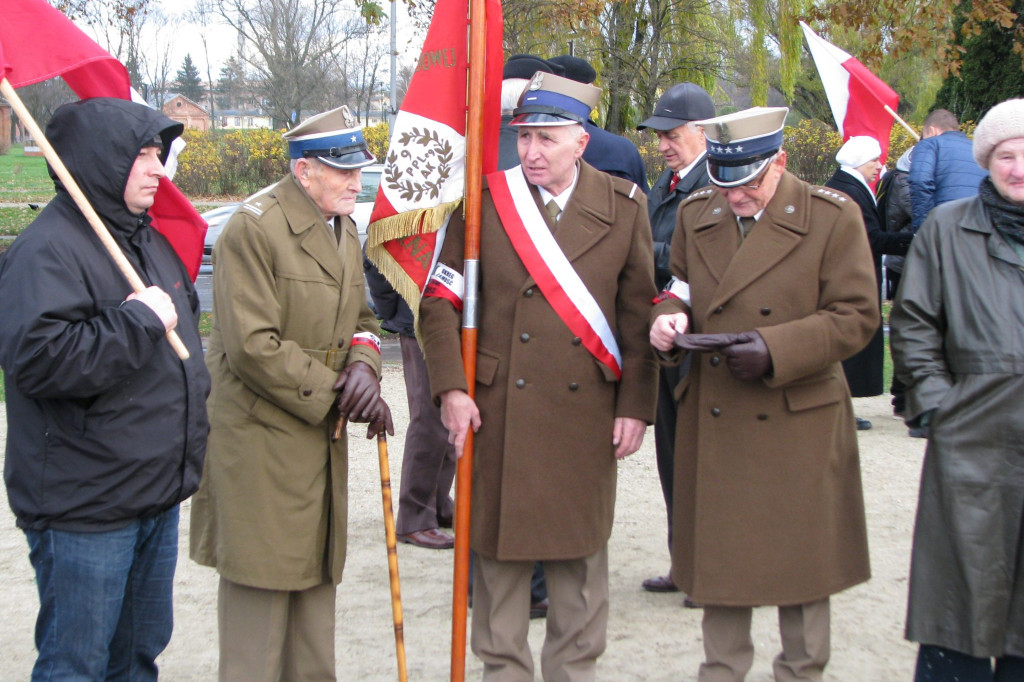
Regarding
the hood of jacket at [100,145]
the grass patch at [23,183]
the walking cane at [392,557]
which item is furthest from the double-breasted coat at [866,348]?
the grass patch at [23,183]

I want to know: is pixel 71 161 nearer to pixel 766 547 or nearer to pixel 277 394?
pixel 277 394

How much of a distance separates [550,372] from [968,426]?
129 cm

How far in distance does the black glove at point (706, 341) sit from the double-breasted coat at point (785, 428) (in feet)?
0.39

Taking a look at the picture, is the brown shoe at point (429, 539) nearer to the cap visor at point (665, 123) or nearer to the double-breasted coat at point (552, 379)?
the double-breasted coat at point (552, 379)

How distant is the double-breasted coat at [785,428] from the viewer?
3297 mm

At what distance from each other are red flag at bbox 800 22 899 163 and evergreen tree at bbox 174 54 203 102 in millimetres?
63469

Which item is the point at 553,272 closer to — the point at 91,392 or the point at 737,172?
the point at 737,172

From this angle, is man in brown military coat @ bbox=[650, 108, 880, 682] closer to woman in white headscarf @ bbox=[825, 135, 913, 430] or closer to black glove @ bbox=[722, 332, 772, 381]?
black glove @ bbox=[722, 332, 772, 381]

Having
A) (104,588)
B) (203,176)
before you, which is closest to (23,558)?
(104,588)

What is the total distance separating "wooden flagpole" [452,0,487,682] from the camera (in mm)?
3518

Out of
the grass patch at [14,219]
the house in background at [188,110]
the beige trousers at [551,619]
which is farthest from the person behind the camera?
the house in background at [188,110]

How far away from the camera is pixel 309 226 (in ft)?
11.0

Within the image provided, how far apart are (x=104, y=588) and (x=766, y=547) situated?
197 centimetres

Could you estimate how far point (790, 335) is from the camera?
10.4 feet
